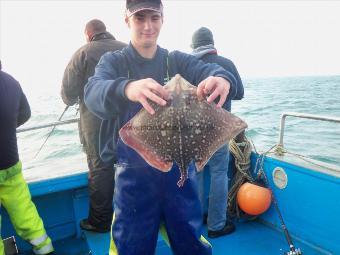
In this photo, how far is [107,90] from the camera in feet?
6.66

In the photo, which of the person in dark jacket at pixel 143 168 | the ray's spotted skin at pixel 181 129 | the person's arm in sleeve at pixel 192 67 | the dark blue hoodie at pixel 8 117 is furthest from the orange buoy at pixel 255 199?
the dark blue hoodie at pixel 8 117

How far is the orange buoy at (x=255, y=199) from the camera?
405cm

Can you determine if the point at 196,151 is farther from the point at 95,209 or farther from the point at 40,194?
the point at 40,194

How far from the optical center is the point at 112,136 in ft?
8.18

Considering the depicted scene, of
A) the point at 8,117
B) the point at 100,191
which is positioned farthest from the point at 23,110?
the point at 100,191

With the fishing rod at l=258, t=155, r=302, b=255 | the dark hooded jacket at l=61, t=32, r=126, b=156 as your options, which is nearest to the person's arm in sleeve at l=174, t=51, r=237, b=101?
the dark hooded jacket at l=61, t=32, r=126, b=156

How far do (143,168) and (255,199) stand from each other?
226 centimetres

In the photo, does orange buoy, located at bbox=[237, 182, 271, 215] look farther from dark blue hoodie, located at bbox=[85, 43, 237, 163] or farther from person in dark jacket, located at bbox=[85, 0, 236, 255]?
dark blue hoodie, located at bbox=[85, 43, 237, 163]

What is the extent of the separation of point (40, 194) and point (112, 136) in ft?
5.66

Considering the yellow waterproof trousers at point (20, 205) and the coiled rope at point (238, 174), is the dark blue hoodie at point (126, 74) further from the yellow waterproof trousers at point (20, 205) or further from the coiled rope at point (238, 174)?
the coiled rope at point (238, 174)

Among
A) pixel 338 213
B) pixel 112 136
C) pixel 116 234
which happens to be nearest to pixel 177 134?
pixel 112 136

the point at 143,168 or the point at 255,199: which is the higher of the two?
the point at 143,168

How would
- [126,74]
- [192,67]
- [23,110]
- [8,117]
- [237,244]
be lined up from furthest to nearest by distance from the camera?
[237,244], [23,110], [8,117], [192,67], [126,74]

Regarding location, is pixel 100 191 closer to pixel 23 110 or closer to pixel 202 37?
pixel 23 110
